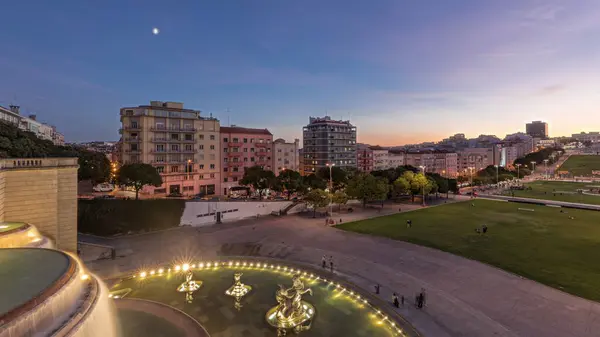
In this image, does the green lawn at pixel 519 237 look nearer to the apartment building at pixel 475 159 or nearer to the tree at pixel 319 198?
the tree at pixel 319 198

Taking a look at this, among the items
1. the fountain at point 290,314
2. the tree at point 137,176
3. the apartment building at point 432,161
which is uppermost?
the apartment building at point 432,161

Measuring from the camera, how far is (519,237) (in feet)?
127

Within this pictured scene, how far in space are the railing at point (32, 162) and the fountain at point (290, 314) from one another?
897 inches

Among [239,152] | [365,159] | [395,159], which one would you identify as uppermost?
[395,159]

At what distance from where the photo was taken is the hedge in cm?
4000

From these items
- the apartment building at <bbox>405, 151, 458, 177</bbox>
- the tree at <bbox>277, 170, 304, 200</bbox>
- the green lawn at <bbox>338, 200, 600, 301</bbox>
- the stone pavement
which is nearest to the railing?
the stone pavement

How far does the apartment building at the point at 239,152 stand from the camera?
7806cm

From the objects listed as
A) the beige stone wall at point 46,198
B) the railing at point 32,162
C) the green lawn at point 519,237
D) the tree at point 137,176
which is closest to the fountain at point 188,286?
the beige stone wall at point 46,198

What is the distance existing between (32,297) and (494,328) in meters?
21.9

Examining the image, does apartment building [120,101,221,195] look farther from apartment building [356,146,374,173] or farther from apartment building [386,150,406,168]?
apartment building [386,150,406,168]

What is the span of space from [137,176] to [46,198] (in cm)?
2338

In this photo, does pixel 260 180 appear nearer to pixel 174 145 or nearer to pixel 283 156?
pixel 174 145

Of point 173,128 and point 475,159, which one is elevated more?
point 173,128

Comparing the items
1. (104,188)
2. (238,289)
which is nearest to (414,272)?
(238,289)
